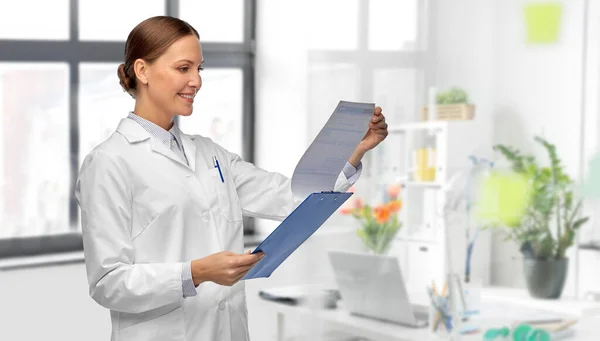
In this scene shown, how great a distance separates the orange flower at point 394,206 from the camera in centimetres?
324

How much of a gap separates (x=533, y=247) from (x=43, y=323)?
2.37 meters

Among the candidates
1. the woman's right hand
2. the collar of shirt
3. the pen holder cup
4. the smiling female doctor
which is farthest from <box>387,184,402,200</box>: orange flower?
the woman's right hand

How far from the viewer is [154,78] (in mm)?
1555

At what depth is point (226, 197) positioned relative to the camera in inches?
64.4

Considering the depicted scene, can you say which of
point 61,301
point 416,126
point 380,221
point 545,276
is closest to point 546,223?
point 545,276

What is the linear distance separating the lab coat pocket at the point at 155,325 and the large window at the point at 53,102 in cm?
281

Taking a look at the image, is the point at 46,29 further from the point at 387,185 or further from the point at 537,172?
the point at 537,172

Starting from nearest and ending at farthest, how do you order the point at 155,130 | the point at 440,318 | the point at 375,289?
the point at 155,130, the point at 440,318, the point at 375,289

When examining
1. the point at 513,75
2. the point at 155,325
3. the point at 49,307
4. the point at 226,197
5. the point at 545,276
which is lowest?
the point at 49,307

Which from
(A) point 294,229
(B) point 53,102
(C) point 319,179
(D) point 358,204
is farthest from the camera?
(B) point 53,102

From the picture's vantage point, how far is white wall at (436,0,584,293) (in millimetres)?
2652

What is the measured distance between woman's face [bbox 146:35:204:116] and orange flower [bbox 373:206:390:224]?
5.95 ft

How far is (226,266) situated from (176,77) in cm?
38

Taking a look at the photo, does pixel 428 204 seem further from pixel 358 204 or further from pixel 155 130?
pixel 155 130
